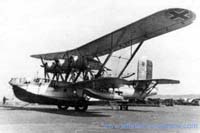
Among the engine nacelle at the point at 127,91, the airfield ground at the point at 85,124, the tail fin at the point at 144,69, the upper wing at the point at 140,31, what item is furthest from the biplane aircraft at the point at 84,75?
the tail fin at the point at 144,69

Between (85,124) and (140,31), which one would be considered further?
(140,31)

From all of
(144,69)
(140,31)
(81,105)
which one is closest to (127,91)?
(144,69)

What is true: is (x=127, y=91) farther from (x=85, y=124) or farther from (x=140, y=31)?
(x=85, y=124)

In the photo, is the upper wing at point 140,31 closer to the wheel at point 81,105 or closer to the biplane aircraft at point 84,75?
the biplane aircraft at point 84,75

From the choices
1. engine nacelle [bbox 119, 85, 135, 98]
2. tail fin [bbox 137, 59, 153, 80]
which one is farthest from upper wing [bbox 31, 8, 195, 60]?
tail fin [bbox 137, 59, 153, 80]

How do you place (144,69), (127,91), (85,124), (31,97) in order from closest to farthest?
1. (85,124)
2. (31,97)
3. (127,91)
4. (144,69)

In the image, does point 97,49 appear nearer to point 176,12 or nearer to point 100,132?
point 176,12
